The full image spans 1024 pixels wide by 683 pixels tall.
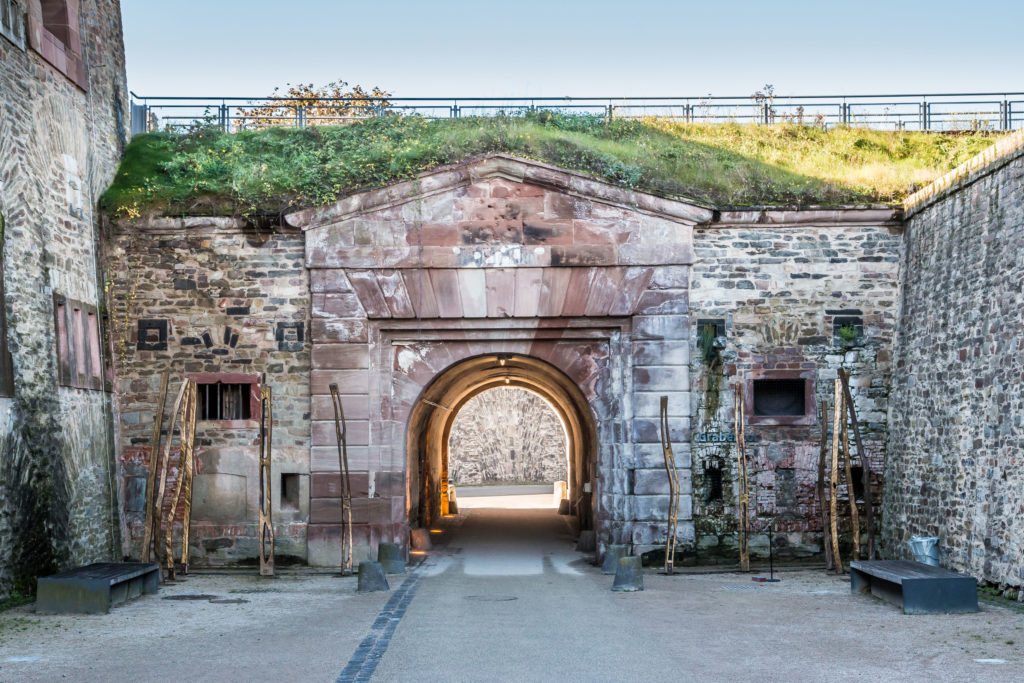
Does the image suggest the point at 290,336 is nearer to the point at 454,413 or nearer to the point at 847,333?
the point at 847,333

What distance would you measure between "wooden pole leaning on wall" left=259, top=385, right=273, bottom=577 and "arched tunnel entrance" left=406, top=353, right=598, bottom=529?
222 centimetres

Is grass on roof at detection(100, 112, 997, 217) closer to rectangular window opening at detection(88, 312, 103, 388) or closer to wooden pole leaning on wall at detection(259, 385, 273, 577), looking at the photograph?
rectangular window opening at detection(88, 312, 103, 388)

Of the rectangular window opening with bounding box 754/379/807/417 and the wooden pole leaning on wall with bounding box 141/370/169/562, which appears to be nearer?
the wooden pole leaning on wall with bounding box 141/370/169/562

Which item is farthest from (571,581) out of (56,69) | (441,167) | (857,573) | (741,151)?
(56,69)

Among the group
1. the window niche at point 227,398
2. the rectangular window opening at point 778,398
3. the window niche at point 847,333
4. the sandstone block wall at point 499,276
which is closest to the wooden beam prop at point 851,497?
the rectangular window opening at point 778,398

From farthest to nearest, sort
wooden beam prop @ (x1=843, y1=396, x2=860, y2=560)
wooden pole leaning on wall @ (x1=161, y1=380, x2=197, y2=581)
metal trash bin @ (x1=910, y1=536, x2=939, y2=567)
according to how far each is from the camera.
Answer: wooden beam prop @ (x1=843, y1=396, x2=860, y2=560)
wooden pole leaning on wall @ (x1=161, y1=380, x2=197, y2=581)
metal trash bin @ (x1=910, y1=536, x2=939, y2=567)

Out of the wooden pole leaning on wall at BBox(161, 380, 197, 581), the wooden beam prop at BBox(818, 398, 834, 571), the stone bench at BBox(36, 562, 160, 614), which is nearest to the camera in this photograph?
the stone bench at BBox(36, 562, 160, 614)

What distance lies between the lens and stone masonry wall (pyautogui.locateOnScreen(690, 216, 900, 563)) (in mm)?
15789

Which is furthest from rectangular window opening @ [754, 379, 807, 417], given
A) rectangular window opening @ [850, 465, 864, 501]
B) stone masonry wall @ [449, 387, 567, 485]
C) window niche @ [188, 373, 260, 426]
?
stone masonry wall @ [449, 387, 567, 485]

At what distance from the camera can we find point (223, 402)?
52.2 ft

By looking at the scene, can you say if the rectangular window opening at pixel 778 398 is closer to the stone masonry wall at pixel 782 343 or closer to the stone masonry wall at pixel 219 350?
the stone masonry wall at pixel 782 343

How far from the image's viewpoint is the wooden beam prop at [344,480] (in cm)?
1521

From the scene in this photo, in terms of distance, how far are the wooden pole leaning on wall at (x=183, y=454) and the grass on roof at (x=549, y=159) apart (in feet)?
8.84

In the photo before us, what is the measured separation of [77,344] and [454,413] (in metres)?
12.6
